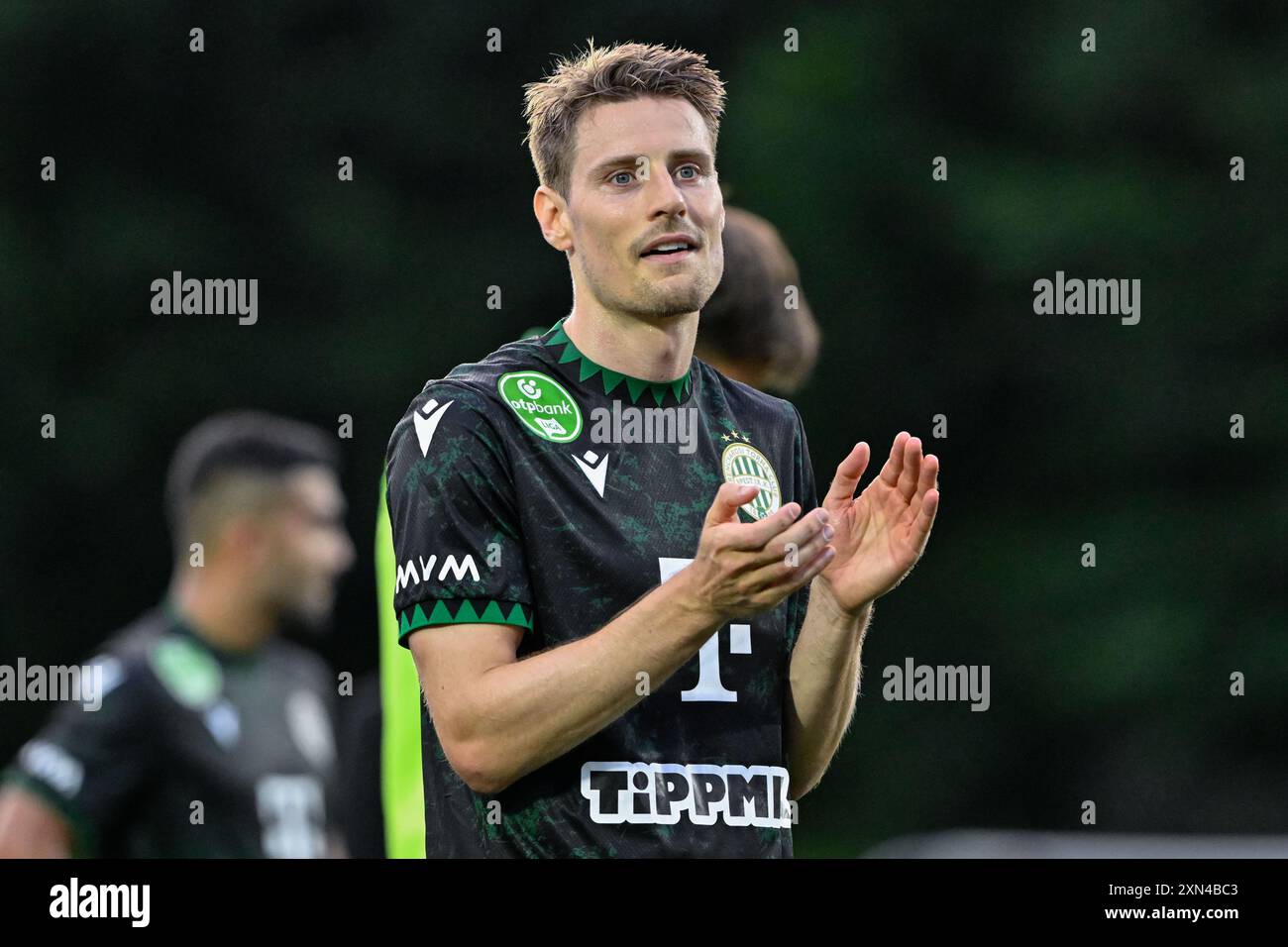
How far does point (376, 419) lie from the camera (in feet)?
43.8

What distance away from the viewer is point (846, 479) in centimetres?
341

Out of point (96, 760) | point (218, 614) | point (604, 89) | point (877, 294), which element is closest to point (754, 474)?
point (604, 89)

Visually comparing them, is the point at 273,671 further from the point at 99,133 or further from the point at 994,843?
the point at 99,133

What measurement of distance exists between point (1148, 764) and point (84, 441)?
23.9 feet

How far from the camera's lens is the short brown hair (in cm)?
353

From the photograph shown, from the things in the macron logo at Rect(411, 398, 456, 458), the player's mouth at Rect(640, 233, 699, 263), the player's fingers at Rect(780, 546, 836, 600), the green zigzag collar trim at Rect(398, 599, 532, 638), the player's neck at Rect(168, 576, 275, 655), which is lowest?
the green zigzag collar trim at Rect(398, 599, 532, 638)

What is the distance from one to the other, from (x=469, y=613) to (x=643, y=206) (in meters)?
0.75

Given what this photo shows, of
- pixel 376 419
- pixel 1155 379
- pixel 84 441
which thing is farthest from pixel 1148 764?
pixel 84 441

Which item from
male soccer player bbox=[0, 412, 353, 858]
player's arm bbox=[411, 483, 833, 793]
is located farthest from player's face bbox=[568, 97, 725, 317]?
male soccer player bbox=[0, 412, 353, 858]

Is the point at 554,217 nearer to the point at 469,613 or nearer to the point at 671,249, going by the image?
the point at 671,249

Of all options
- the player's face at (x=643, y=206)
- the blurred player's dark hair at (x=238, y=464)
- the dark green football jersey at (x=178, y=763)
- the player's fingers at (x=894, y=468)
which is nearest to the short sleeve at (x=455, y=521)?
the player's face at (x=643, y=206)

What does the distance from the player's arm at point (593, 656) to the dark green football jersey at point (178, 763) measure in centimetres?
178

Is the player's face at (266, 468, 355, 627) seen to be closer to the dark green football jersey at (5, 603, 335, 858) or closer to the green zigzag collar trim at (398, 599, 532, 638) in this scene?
the dark green football jersey at (5, 603, 335, 858)

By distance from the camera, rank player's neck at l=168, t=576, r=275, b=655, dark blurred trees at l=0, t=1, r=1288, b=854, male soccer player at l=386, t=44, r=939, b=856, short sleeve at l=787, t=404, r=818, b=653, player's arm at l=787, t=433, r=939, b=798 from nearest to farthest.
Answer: male soccer player at l=386, t=44, r=939, b=856
player's arm at l=787, t=433, r=939, b=798
short sleeve at l=787, t=404, r=818, b=653
player's neck at l=168, t=576, r=275, b=655
dark blurred trees at l=0, t=1, r=1288, b=854
